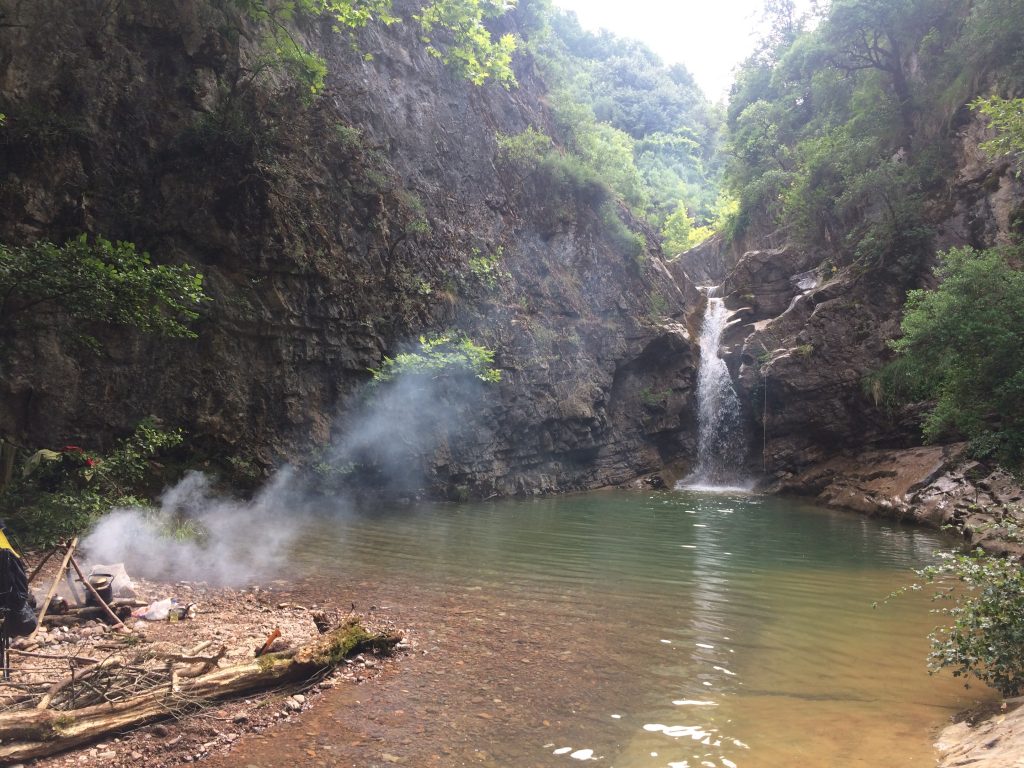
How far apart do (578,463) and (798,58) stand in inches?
892

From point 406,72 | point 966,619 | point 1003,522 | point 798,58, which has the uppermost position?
point 798,58

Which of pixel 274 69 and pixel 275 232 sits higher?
pixel 274 69

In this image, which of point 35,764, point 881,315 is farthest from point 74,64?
point 881,315

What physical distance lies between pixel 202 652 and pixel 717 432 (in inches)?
915

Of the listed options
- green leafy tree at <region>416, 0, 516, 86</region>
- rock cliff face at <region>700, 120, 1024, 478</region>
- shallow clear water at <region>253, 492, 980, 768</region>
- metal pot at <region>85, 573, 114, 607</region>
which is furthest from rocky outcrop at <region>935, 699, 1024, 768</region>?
green leafy tree at <region>416, 0, 516, 86</region>

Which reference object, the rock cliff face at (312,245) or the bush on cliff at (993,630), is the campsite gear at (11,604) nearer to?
the bush on cliff at (993,630)

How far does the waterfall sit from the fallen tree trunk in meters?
20.9

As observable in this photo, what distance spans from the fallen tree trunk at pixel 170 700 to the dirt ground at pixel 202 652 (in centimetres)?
7

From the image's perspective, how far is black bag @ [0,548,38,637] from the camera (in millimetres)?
4523

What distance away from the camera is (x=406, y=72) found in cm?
2166

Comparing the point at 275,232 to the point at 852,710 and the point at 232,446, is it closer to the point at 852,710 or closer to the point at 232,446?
the point at 232,446

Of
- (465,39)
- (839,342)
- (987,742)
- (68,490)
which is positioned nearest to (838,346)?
(839,342)

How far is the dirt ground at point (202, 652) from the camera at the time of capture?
12.9 feet

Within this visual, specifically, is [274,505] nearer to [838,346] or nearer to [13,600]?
[13,600]
